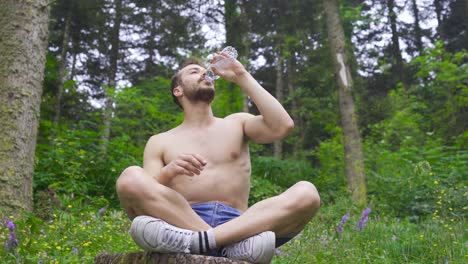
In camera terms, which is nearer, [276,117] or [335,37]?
[276,117]

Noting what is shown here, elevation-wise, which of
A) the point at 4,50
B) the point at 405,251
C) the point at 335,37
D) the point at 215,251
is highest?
the point at 335,37

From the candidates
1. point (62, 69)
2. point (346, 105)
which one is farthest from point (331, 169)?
point (62, 69)

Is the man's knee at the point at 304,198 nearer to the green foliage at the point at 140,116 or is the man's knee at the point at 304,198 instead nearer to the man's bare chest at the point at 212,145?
the man's bare chest at the point at 212,145

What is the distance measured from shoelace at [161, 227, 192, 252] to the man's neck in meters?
0.76

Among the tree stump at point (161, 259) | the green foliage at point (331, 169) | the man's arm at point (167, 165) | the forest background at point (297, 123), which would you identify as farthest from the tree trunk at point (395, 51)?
the tree stump at point (161, 259)

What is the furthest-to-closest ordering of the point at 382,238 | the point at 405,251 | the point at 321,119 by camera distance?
the point at 321,119 → the point at 382,238 → the point at 405,251

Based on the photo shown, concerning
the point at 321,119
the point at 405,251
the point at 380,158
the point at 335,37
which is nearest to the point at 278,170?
the point at 380,158

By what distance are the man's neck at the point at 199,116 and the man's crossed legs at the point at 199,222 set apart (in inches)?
22.5

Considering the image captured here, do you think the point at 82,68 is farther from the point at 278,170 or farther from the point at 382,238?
the point at 382,238

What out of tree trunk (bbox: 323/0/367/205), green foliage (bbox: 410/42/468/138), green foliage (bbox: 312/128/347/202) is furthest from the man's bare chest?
green foliage (bbox: 410/42/468/138)

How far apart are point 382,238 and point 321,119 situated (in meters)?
9.85

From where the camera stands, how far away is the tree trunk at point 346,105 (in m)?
8.41

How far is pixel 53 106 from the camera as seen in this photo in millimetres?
12289

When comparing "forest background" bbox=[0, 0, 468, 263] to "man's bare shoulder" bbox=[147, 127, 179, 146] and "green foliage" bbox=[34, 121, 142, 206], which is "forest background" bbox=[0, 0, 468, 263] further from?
"man's bare shoulder" bbox=[147, 127, 179, 146]
